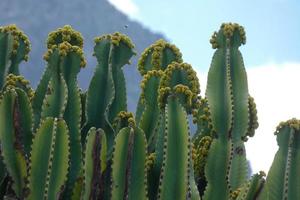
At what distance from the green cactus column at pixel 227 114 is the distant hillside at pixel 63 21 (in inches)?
5085

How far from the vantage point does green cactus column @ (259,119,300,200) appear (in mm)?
2809

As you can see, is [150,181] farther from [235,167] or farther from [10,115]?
[10,115]

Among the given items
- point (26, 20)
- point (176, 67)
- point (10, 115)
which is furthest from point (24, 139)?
point (26, 20)

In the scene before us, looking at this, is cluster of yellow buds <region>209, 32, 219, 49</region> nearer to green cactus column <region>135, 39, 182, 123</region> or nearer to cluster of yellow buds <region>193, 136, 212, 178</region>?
green cactus column <region>135, 39, 182, 123</region>

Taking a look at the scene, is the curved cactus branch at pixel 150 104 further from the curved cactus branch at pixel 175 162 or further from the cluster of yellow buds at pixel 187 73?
the curved cactus branch at pixel 175 162

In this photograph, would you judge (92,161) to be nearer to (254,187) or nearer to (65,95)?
(65,95)

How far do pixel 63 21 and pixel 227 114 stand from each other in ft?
483

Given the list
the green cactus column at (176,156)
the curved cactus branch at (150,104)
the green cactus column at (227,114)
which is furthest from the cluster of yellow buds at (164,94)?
the curved cactus branch at (150,104)

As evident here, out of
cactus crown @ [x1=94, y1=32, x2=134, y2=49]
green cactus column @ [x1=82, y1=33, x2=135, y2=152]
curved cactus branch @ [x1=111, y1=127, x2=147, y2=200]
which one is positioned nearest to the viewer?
curved cactus branch @ [x1=111, y1=127, x2=147, y2=200]


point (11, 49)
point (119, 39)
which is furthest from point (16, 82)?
point (119, 39)

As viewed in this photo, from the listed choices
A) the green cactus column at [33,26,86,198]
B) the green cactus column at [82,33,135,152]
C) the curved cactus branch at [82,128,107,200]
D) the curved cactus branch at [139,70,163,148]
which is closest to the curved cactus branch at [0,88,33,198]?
the green cactus column at [33,26,86,198]

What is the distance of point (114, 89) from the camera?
377 centimetres

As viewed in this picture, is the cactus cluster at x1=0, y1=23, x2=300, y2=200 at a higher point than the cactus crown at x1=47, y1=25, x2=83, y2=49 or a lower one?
lower

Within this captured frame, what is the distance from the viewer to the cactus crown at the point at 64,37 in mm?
3930
